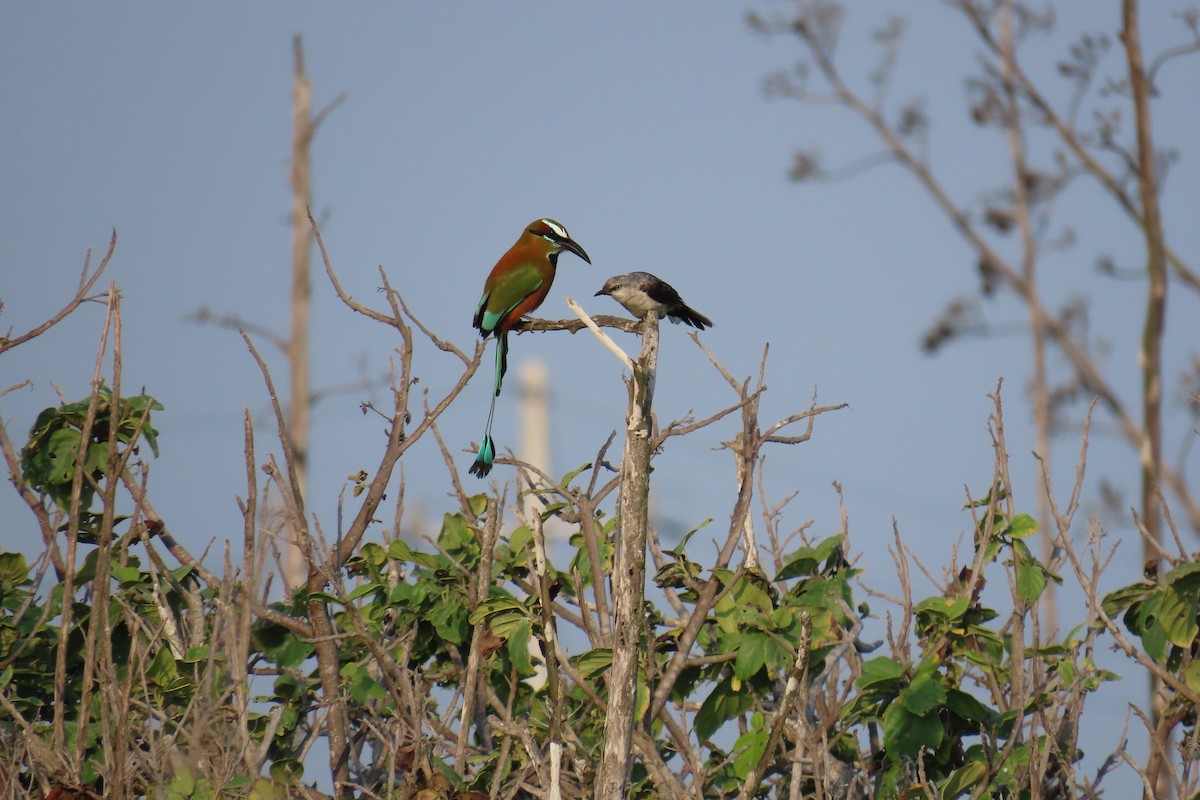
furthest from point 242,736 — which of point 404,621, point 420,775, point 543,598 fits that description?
point 404,621

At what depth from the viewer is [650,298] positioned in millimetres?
6484

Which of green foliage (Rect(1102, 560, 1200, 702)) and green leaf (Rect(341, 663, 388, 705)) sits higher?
Result: green foliage (Rect(1102, 560, 1200, 702))

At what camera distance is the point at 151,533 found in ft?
19.3

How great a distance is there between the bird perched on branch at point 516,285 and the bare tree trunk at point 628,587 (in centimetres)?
197

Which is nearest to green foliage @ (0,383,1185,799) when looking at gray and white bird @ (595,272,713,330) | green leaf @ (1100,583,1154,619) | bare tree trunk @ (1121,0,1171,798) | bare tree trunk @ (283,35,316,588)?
green leaf @ (1100,583,1154,619)

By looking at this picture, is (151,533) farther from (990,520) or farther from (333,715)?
(990,520)

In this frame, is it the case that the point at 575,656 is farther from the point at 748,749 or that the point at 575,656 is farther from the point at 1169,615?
the point at 1169,615

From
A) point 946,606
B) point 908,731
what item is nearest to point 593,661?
point 908,731

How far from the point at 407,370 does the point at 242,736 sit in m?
1.94

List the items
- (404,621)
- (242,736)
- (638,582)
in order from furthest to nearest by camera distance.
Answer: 1. (404,621)
2. (638,582)
3. (242,736)

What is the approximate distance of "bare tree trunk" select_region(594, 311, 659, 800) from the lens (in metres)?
4.36

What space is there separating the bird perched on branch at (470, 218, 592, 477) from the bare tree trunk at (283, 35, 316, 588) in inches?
457

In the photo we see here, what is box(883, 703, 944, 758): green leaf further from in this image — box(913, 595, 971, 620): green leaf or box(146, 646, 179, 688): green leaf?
box(146, 646, 179, 688): green leaf

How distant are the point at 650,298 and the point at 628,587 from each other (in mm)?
2271
